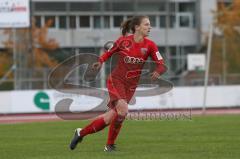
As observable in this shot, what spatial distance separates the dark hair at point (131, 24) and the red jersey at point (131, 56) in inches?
4.9

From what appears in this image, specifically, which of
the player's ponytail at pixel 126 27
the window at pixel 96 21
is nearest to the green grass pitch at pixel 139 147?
the player's ponytail at pixel 126 27

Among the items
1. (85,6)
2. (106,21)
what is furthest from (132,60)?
(106,21)

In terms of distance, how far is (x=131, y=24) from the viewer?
1192cm

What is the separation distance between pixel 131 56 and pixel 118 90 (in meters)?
0.58

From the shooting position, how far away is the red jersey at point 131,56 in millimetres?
11836

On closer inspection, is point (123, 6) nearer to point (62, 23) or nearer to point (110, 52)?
point (62, 23)

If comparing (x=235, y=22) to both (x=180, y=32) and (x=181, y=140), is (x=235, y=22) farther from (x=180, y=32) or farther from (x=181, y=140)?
(x=181, y=140)

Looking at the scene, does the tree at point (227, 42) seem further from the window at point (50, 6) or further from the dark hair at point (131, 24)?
the dark hair at point (131, 24)

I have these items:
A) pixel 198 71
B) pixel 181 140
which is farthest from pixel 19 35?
pixel 181 140

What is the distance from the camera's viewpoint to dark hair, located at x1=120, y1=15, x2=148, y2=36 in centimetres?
1187

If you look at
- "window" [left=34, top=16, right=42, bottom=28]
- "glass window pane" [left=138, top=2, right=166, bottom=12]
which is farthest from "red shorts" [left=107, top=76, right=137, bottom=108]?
"glass window pane" [left=138, top=2, right=166, bottom=12]

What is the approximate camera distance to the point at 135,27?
1184 centimetres

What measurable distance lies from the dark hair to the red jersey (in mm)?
123

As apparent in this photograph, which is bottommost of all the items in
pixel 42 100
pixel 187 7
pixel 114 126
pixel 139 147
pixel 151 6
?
pixel 42 100
